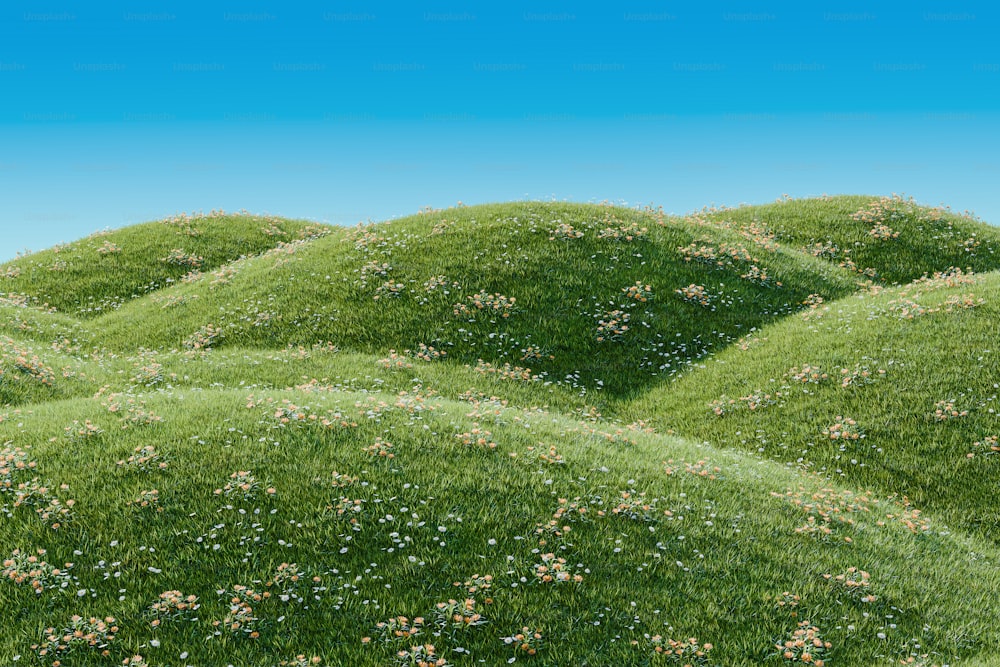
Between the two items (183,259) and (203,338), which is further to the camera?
(183,259)

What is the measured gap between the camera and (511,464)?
14.4 m

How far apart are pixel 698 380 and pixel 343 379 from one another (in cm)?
1128

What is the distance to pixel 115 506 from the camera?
41.0 feet

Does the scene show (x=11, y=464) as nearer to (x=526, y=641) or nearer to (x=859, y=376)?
(x=526, y=641)

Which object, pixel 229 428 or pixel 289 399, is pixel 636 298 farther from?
pixel 229 428

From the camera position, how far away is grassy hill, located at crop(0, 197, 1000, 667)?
1040 centimetres

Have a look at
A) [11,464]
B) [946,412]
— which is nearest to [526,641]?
[11,464]

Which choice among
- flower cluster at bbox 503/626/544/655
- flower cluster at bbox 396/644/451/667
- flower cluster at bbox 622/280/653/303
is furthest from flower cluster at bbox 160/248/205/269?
flower cluster at bbox 503/626/544/655

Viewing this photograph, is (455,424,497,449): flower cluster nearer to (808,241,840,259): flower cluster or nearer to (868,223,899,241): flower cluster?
(808,241,840,259): flower cluster

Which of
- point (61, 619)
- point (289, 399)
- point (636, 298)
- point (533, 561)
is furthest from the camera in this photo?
point (636, 298)

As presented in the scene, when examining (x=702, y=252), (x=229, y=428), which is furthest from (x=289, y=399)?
(x=702, y=252)

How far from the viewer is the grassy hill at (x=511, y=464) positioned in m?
10.4

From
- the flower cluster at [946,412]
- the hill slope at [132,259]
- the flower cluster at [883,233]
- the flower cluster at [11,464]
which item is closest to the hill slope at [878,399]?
the flower cluster at [946,412]

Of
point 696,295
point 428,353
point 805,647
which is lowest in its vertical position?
point 805,647
